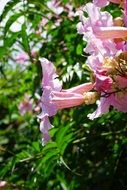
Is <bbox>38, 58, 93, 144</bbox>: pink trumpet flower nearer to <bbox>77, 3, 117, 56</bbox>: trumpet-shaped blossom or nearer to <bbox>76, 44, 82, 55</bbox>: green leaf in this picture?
<bbox>77, 3, 117, 56</bbox>: trumpet-shaped blossom

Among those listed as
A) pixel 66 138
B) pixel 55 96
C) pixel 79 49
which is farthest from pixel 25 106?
pixel 55 96

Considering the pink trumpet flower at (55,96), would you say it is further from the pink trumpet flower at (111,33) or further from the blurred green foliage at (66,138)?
the blurred green foliage at (66,138)

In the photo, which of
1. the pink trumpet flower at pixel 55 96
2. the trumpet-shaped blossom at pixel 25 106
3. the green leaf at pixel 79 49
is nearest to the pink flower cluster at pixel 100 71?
the pink trumpet flower at pixel 55 96

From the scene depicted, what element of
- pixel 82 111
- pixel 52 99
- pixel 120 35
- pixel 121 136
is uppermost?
pixel 120 35

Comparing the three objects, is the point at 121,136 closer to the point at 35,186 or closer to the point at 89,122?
the point at 89,122

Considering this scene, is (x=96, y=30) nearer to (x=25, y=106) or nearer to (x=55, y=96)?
(x=55, y=96)

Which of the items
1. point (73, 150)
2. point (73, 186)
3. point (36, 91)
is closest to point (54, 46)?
point (36, 91)
